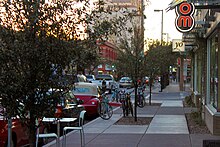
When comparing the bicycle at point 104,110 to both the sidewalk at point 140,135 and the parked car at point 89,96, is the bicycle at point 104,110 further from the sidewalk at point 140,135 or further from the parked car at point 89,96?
the sidewalk at point 140,135

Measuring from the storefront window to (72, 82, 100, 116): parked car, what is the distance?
507 centimetres

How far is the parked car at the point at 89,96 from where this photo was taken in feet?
54.9

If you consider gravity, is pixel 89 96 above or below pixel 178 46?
below

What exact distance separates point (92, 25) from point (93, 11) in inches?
8.2

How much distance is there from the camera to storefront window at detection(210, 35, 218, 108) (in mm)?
12305

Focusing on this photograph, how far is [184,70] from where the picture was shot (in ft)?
135

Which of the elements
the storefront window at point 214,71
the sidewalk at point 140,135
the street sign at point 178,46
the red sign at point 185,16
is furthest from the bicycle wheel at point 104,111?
the street sign at point 178,46

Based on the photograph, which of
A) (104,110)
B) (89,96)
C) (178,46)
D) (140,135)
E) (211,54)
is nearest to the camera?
(140,135)

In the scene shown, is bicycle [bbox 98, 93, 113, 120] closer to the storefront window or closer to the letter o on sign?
the storefront window

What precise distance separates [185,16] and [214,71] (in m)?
1.90

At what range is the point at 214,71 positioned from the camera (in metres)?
12.8

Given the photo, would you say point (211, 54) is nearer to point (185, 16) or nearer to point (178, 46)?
point (185, 16)

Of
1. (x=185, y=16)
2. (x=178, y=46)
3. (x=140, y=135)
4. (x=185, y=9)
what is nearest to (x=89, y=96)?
(x=140, y=135)

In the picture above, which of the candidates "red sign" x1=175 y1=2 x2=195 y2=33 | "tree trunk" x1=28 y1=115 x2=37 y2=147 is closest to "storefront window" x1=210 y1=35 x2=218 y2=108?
"red sign" x1=175 y1=2 x2=195 y2=33
